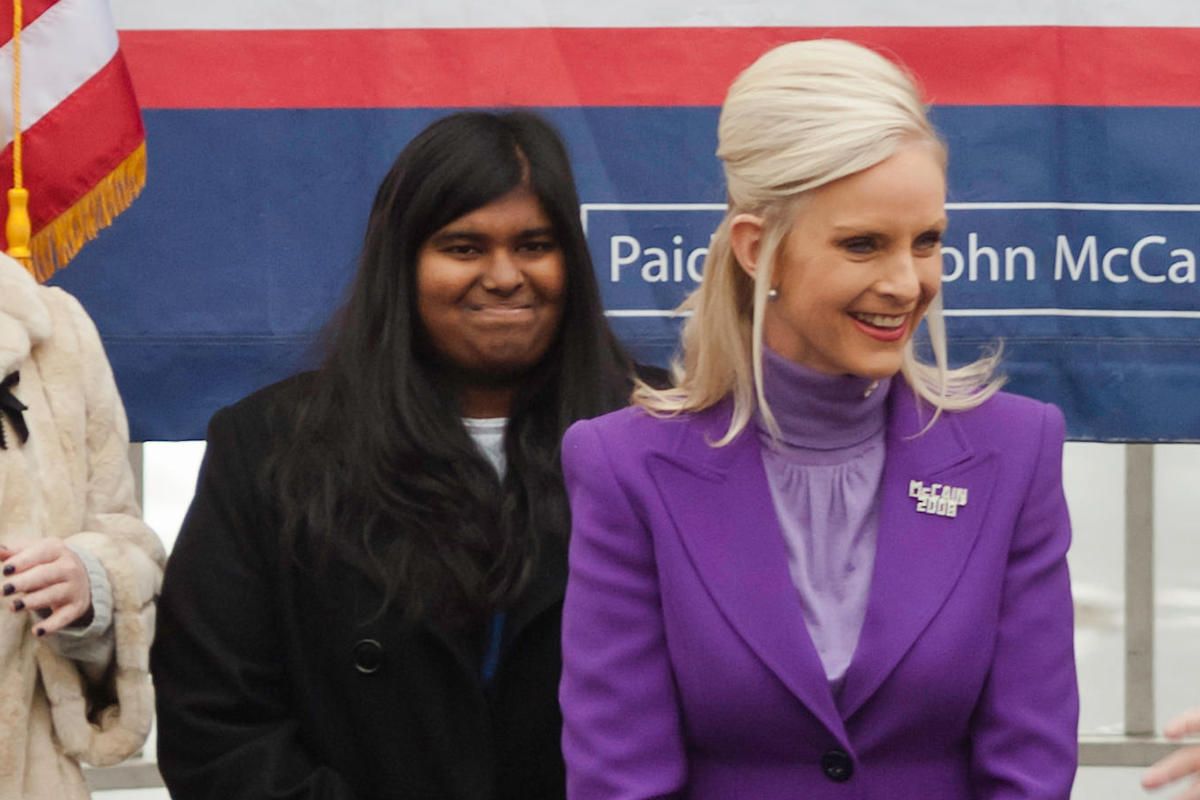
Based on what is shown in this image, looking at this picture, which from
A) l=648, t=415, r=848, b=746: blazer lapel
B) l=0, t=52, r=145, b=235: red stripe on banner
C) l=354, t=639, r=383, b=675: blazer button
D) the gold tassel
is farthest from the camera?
l=0, t=52, r=145, b=235: red stripe on banner

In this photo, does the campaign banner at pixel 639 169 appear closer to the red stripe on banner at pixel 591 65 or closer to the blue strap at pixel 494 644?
the red stripe on banner at pixel 591 65

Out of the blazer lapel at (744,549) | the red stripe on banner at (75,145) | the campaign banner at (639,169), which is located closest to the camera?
the blazer lapel at (744,549)

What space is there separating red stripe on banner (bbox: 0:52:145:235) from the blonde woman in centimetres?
140

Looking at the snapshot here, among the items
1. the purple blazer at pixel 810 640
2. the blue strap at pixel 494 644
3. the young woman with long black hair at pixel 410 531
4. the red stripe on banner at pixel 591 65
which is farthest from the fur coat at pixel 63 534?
the purple blazer at pixel 810 640

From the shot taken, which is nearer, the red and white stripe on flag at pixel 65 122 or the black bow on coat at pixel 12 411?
the black bow on coat at pixel 12 411

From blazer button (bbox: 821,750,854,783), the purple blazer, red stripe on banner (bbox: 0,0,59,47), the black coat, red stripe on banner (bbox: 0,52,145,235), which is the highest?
red stripe on banner (bbox: 0,0,59,47)

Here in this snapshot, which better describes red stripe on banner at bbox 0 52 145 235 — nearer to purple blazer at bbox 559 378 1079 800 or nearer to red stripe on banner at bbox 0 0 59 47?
red stripe on banner at bbox 0 0 59 47

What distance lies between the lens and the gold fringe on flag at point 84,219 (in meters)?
2.91

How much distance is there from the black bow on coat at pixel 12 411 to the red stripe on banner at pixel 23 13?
714 mm

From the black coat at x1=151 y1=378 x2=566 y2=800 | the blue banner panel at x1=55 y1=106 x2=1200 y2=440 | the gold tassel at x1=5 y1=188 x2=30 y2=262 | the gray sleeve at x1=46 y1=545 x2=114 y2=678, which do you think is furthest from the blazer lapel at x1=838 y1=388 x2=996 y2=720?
the gold tassel at x1=5 y1=188 x2=30 y2=262

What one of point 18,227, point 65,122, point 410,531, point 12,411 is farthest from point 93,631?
point 65,122

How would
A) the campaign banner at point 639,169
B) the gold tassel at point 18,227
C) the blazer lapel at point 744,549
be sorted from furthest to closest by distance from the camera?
the campaign banner at point 639,169
the gold tassel at point 18,227
the blazer lapel at point 744,549

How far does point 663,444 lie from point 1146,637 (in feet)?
7.07

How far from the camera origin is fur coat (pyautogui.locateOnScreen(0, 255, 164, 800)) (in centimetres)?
246
